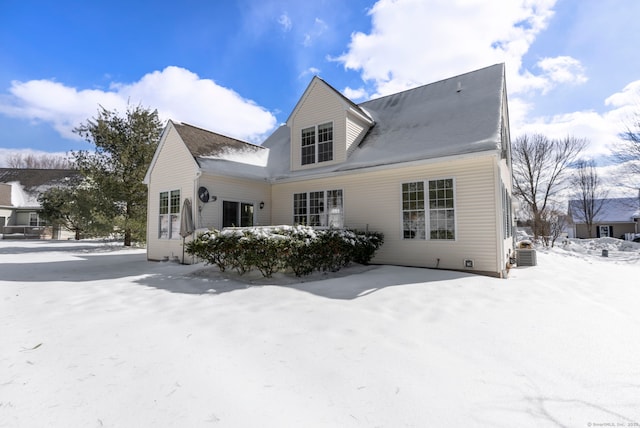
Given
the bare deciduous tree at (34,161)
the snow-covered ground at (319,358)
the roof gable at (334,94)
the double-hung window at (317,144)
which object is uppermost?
the bare deciduous tree at (34,161)

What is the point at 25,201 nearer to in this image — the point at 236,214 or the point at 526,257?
the point at 236,214

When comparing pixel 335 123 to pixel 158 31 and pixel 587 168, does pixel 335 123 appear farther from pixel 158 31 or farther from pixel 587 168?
pixel 587 168

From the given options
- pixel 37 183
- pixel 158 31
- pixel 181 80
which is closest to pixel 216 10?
pixel 158 31

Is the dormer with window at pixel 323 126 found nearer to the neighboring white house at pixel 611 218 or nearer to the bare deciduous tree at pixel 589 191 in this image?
the bare deciduous tree at pixel 589 191

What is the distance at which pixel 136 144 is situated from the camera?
17438mm

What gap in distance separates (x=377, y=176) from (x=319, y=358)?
7.54 metres

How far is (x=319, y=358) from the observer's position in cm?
304

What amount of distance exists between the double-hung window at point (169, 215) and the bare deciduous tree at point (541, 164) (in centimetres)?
2882

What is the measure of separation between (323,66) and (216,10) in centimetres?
466

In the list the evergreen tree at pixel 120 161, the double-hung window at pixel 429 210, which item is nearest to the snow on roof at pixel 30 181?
the evergreen tree at pixel 120 161

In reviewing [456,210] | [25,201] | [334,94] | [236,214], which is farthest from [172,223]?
[25,201]

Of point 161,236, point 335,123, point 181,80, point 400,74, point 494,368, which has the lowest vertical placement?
point 494,368

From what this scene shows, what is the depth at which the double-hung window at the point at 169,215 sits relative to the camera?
1137 centimetres

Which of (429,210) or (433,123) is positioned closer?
(429,210)
